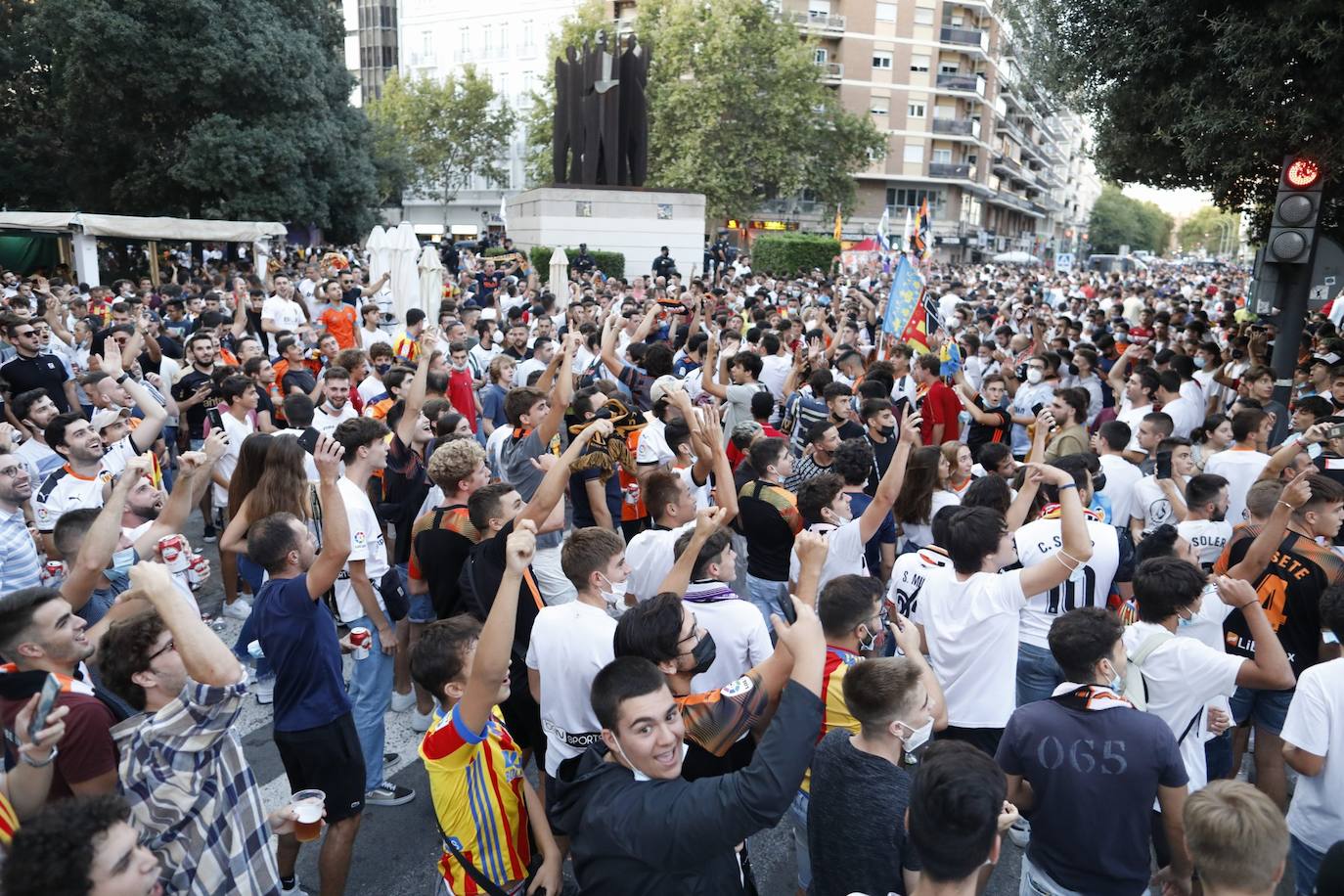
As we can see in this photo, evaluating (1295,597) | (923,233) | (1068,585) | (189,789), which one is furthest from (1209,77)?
(923,233)

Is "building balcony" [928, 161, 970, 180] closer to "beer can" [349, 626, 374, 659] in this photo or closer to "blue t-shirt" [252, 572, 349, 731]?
"beer can" [349, 626, 374, 659]

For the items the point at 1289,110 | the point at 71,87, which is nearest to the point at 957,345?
the point at 1289,110

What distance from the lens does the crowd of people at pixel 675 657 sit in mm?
2467

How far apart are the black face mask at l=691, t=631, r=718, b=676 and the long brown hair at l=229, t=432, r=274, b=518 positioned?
2925 mm

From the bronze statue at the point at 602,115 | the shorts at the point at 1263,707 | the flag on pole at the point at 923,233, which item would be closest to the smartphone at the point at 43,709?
the shorts at the point at 1263,707

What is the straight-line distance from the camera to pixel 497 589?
4.24m

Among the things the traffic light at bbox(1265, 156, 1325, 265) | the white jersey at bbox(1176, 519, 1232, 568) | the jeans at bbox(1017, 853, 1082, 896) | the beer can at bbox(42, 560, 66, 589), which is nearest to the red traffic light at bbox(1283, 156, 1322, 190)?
the traffic light at bbox(1265, 156, 1325, 265)

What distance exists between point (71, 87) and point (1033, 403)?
31247mm

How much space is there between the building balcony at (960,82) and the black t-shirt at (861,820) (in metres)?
69.6

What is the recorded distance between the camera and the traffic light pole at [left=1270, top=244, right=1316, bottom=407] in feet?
33.3

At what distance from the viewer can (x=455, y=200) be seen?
237ft

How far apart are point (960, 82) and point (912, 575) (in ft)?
225

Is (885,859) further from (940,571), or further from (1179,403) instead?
(1179,403)

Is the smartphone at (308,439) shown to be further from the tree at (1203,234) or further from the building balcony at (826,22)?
the tree at (1203,234)
